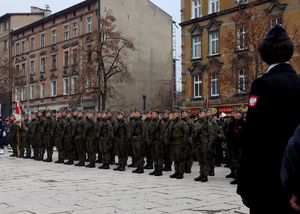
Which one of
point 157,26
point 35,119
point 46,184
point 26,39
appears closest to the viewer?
point 46,184

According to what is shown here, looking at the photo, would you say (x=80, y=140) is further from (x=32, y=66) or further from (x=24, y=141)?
(x=32, y=66)

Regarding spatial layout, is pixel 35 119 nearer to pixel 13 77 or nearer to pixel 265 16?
pixel 265 16

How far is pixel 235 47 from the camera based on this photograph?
26.5m

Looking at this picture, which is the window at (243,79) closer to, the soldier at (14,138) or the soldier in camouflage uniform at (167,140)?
the soldier at (14,138)

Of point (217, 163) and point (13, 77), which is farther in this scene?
point (13, 77)

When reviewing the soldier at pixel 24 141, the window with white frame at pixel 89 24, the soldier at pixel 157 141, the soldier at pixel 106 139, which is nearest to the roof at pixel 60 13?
the window with white frame at pixel 89 24

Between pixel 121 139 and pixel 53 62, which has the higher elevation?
pixel 53 62

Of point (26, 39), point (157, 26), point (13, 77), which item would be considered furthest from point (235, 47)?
point (26, 39)

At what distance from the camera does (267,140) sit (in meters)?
3.40

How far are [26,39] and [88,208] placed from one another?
4965 cm

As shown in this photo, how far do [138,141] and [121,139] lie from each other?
90cm

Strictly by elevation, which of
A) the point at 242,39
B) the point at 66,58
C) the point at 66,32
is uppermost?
the point at 66,32

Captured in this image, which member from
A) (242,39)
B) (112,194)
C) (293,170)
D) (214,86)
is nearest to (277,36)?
(293,170)

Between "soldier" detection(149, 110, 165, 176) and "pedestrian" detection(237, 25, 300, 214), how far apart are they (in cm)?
1064
